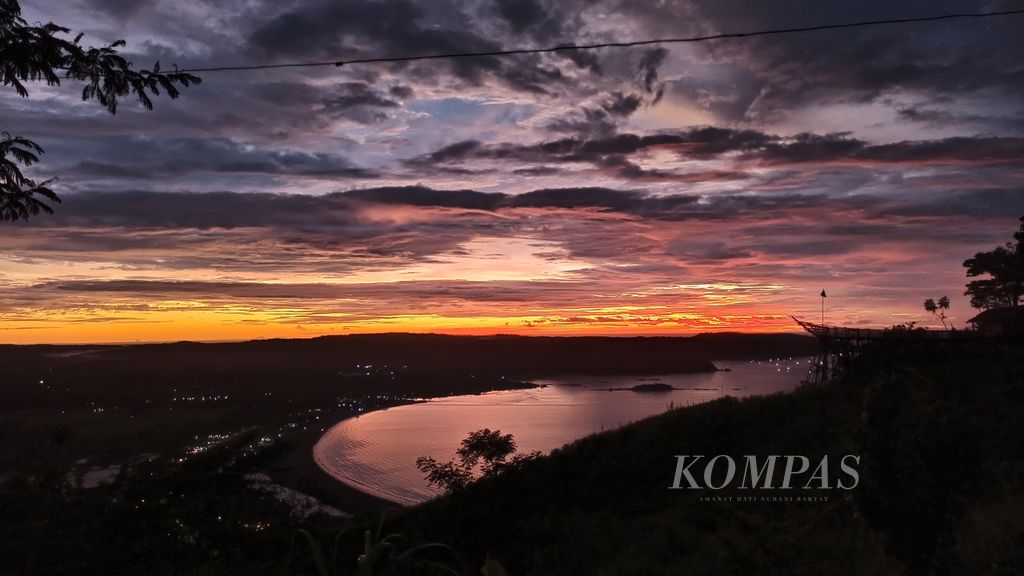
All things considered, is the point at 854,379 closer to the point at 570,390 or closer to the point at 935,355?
the point at 935,355

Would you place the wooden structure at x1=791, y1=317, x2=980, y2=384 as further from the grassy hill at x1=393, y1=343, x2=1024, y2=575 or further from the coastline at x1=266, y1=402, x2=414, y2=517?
the coastline at x1=266, y1=402, x2=414, y2=517

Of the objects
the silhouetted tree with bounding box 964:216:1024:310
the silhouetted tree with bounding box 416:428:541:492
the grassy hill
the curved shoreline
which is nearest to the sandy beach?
the curved shoreline

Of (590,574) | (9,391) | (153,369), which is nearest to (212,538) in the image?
(590,574)

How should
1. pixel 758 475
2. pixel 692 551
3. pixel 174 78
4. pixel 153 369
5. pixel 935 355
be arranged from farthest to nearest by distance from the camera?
pixel 153 369 < pixel 935 355 < pixel 758 475 < pixel 692 551 < pixel 174 78

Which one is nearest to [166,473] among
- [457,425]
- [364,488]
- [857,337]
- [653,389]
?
[857,337]

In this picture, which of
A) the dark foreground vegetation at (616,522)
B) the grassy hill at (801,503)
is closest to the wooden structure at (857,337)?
the grassy hill at (801,503)

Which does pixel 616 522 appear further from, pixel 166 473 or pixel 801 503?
pixel 166 473
